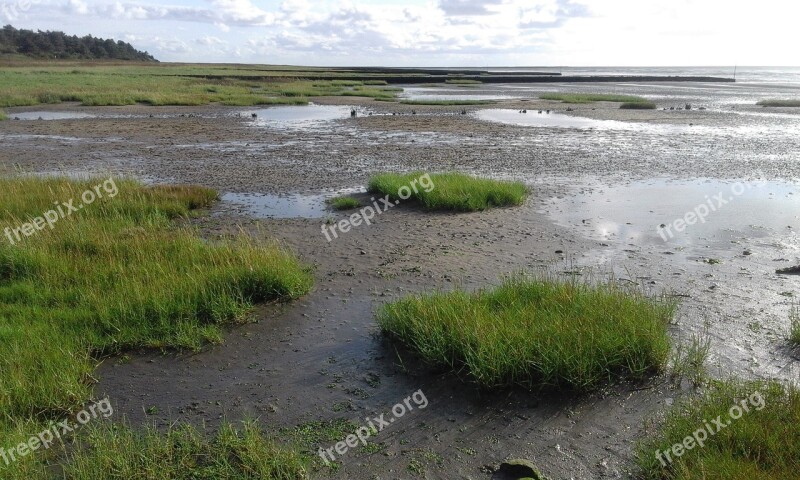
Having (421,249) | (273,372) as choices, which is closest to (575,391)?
(273,372)

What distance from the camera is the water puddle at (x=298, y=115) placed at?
32594 millimetres

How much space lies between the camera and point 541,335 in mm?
6152

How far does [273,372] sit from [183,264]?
2978 mm

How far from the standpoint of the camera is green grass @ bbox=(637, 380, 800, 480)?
4.19 meters

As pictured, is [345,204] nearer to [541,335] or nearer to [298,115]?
[541,335]

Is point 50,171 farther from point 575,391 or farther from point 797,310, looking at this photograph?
point 797,310

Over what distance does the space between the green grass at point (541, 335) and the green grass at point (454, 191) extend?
6046mm

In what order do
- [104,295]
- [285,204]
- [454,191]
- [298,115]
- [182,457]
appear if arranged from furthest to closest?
[298,115], [285,204], [454,191], [104,295], [182,457]

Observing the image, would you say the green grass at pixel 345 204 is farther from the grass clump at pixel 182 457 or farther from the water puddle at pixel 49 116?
the water puddle at pixel 49 116

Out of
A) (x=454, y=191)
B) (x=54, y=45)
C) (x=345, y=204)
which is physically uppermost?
(x=54, y=45)

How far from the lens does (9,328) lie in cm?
664

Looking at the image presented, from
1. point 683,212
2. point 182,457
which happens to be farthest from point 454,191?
point 182,457

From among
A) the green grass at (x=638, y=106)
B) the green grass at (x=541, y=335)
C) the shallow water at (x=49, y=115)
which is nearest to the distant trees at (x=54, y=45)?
the shallow water at (x=49, y=115)

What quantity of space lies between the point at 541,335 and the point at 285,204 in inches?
359
